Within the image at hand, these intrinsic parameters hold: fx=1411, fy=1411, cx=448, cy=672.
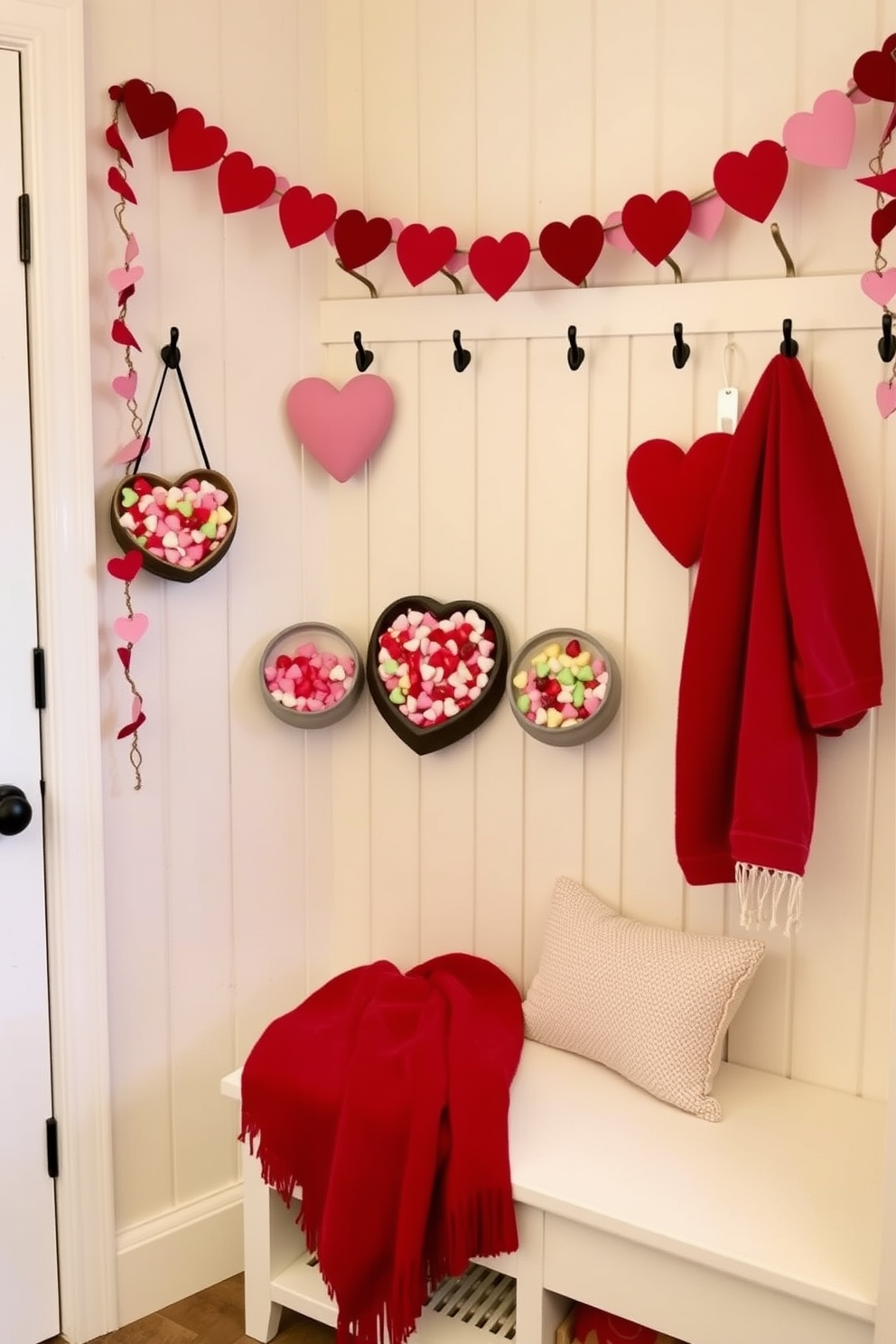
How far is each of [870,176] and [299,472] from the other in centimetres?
111

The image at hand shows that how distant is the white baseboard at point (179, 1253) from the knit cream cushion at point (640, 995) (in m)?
0.70

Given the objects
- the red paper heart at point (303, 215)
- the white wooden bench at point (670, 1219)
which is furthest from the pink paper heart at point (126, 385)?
the white wooden bench at point (670, 1219)

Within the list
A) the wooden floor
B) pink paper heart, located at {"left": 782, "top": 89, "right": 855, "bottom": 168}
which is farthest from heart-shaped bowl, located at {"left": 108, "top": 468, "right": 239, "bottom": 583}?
the wooden floor

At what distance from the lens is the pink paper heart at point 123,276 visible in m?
2.27

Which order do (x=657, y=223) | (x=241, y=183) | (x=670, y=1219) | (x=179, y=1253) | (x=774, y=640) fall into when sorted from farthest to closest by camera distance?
(x=179, y=1253) < (x=241, y=183) < (x=657, y=223) < (x=774, y=640) < (x=670, y=1219)

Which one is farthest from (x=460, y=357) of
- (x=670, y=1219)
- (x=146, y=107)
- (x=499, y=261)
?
(x=670, y=1219)

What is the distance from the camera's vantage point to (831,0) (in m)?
2.07

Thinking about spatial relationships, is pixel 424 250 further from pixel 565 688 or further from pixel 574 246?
pixel 565 688

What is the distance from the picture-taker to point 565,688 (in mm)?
2328

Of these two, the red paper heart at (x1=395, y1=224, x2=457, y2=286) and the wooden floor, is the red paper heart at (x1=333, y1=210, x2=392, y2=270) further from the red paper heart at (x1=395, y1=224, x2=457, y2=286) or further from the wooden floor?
the wooden floor

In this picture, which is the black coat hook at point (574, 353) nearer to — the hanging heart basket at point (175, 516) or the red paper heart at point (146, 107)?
the hanging heart basket at point (175, 516)

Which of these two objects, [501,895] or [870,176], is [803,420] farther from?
[501,895]

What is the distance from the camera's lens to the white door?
218 centimetres

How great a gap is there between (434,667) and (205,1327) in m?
1.20
